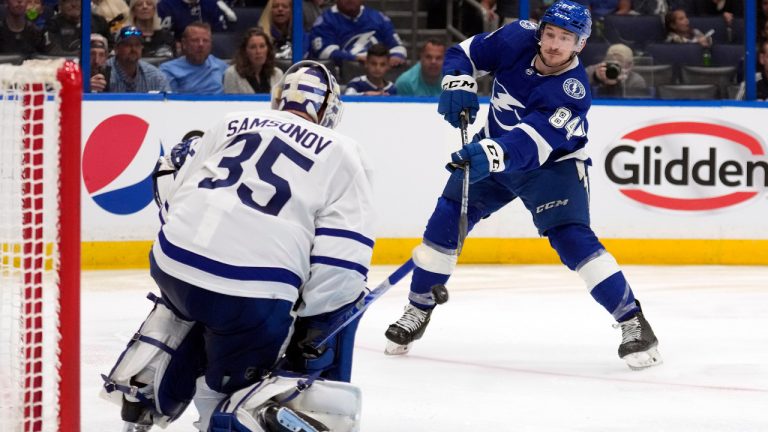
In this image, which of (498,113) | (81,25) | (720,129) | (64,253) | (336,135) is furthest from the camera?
(720,129)

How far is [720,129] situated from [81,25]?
10.1 ft

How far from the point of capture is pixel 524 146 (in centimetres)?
394

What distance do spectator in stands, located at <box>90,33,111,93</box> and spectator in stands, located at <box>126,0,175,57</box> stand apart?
157mm

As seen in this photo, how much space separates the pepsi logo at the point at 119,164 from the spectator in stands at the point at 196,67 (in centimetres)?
28

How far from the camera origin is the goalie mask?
2.87 meters

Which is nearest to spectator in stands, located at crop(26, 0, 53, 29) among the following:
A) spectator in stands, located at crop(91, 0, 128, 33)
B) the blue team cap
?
spectator in stands, located at crop(91, 0, 128, 33)

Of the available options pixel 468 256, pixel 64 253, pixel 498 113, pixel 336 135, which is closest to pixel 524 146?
pixel 498 113

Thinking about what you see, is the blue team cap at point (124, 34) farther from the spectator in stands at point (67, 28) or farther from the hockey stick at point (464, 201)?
the hockey stick at point (464, 201)

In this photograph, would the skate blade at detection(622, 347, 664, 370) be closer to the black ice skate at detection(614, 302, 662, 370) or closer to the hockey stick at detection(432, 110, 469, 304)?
the black ice skate at detection(614, 302, 662, 370)

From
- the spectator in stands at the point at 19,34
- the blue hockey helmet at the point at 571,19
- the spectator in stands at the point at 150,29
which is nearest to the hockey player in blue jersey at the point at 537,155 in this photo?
the blue hockey helmet at the point at 571,19

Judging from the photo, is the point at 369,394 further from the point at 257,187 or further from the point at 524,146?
the point at 257,187

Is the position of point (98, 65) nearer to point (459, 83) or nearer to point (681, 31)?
point (459, 83)

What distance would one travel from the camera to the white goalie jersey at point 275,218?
265cm

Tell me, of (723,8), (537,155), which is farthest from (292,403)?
(723,8)
